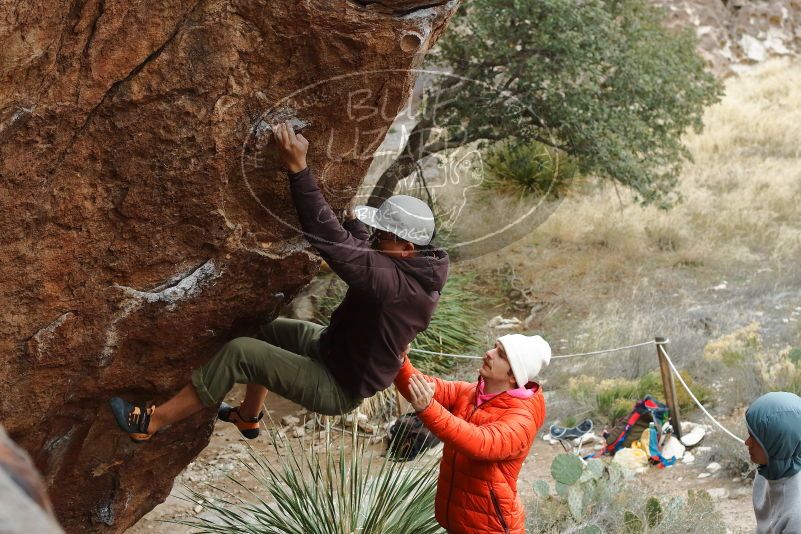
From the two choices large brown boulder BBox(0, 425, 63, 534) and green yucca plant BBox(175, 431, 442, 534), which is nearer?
large brown boulder BBox(0, 425, 63, 534)

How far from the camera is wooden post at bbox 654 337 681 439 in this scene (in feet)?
24.3

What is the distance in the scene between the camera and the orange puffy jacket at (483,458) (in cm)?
386

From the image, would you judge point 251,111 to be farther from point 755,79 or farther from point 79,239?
point 755,79

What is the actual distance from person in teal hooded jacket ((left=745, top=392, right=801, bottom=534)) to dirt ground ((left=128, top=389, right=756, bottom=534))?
2.45 meters

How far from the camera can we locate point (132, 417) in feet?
14.3

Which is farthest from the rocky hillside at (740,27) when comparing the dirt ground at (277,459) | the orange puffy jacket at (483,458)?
the orange puffy jacket at (483,458)

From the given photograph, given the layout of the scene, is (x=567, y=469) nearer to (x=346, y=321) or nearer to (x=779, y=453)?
(x=346, y=321)

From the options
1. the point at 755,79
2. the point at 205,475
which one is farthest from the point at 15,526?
the point at 755,79

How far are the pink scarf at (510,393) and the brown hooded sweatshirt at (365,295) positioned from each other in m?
0.39

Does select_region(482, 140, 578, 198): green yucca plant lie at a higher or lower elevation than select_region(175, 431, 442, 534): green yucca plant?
lower

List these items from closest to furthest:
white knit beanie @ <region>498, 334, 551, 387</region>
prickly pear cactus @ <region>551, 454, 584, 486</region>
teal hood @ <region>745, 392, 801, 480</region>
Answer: teal hood @ <region>745, 392, 801, 480</region> → white knit beanie @ <region>498, 334, 551, 387</region> → prickly pear cactus @ <region>551, 454, 584, 486</region>

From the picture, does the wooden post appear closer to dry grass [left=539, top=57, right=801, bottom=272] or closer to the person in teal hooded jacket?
the person in teal hooded jacket

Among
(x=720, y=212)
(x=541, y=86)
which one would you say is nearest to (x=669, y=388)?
(x=541, y=86)

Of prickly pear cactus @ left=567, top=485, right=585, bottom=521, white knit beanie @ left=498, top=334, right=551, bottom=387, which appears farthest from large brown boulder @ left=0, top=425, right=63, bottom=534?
prickly pear cactus @ left=567, top=485, right=585, bottom=521
